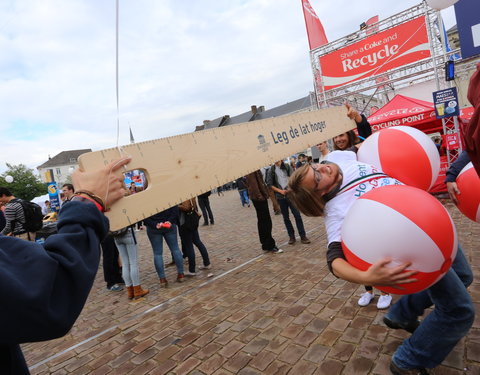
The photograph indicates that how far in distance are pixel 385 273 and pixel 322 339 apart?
1.73 meters

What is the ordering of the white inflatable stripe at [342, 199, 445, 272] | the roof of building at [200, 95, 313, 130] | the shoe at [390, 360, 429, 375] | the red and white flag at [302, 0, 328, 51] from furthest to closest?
the roof of building at [200, 95, 313, 130]
the red and white flag at [302, 0, 328, 51]
the shoe at [390, 360, 429, 375]
the white inflatable stripe at [342, 199, 445, 272]

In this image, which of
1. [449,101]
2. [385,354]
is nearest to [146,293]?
[385,354]

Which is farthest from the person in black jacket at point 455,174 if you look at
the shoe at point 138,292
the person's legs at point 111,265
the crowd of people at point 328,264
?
the person's legs at point 111,265

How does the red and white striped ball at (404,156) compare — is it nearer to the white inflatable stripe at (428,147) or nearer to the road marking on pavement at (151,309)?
the white inflatable stripe at (428,147)

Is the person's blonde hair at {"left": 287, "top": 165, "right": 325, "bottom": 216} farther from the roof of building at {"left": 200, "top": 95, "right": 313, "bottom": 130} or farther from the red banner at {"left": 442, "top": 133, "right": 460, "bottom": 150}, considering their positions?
the roof of building at {"left": 200, "top": 95, "right": 313, "bottom": 130}

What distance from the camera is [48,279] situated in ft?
2.39

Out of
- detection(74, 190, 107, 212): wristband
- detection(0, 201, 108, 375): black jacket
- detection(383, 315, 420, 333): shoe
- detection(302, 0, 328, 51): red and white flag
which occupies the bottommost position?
detection(383, 315, 420, 333): shoe

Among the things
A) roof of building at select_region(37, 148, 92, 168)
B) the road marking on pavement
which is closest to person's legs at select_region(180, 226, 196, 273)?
the road marking on pavement

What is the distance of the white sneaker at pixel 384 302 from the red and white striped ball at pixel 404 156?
1.43 m

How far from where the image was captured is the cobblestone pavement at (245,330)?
2496 millimetres

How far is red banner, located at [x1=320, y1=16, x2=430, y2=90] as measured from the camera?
8.48m

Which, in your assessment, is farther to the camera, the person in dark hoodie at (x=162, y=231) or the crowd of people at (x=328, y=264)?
the person in dark hoodie at (x=162, y=231)

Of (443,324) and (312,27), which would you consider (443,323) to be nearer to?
(443,324)

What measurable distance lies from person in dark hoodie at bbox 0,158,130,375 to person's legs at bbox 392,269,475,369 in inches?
77.5
